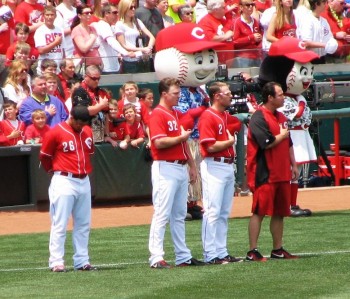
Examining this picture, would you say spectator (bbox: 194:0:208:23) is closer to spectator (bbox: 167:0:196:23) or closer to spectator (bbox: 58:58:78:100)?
spectator (bbox: 167:0:196:23)

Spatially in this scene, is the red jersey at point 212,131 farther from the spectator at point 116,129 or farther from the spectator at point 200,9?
the spectator at point 200,9

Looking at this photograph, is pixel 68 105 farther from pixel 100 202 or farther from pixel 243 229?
pixel 243 229

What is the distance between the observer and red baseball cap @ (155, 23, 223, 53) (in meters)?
12.1

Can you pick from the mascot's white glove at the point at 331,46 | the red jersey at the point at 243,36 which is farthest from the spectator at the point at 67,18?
the mascot's white glove at the point at 331,46

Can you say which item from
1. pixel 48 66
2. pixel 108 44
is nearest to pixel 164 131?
pixel 48 66

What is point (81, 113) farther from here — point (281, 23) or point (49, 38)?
point (281, 23)

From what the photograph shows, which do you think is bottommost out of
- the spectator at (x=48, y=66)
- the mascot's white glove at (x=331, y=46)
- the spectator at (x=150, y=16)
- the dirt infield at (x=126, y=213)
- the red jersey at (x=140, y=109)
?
the dirt infield at (x=126, y=213)

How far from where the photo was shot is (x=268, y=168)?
1045 cm

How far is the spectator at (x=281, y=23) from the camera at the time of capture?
16.6 metres

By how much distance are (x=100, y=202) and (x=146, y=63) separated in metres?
2.43

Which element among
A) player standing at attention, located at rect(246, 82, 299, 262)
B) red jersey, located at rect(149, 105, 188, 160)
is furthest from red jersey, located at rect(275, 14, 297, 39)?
red jersey, located at rect(149, 105, 188, 160)

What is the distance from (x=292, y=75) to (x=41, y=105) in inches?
142

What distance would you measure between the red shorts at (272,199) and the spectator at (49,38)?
6903 millimetres

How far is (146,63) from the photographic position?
674 inches
